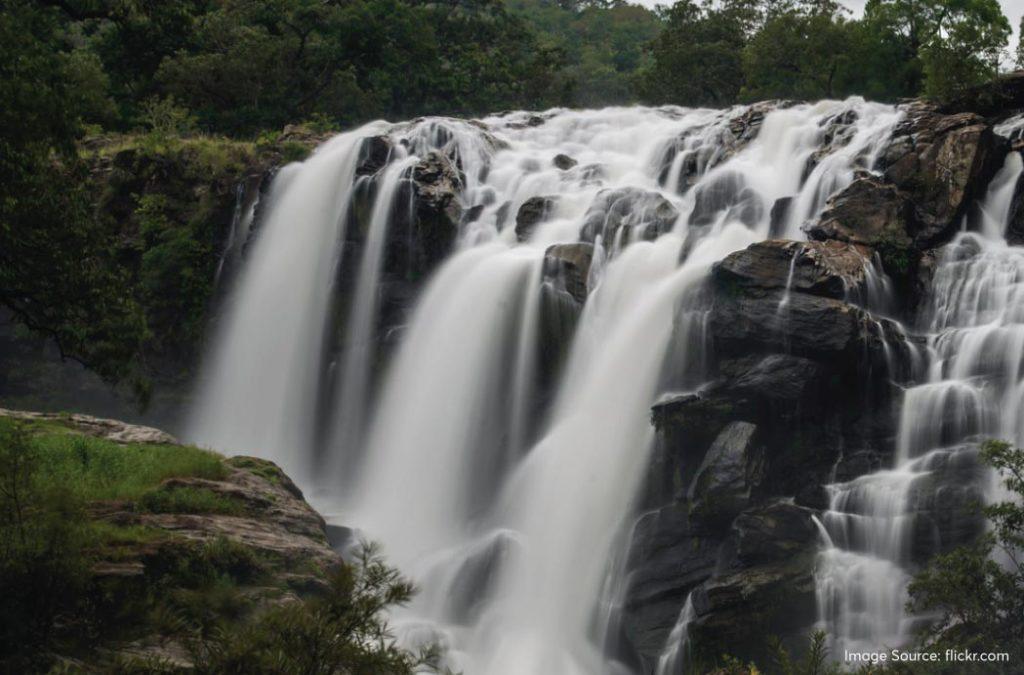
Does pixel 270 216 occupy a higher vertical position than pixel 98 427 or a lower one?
higher

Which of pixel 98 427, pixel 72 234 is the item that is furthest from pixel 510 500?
pixel 72 234

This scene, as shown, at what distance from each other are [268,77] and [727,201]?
22.3m

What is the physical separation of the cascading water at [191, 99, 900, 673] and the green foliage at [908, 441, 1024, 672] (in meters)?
4.05

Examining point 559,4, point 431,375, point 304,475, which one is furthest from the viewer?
point 559,4

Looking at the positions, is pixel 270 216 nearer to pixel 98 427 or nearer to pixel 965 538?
pixel 98 427

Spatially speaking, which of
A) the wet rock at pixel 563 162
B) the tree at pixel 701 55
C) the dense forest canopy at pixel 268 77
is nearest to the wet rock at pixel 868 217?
the dense forest canopy at pixel 268 77

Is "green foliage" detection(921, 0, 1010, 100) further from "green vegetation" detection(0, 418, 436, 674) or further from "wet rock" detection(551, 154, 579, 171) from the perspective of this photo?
"green vegetation" detection(0, 418, 436, 674)

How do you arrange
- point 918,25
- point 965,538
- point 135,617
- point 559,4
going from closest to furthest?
point 135,617 < point 965,538 < point 918,25 < point 559,4

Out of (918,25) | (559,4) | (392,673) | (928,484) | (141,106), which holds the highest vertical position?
(559,4)

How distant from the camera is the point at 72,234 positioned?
11.6 metres

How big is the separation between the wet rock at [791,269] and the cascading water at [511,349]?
97cm

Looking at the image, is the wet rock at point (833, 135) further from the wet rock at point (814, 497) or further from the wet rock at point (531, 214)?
the wet rock at point (814, 497)

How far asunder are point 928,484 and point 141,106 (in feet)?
105

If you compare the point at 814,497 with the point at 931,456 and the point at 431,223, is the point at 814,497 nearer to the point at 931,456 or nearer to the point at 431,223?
A: the point at 931,456
